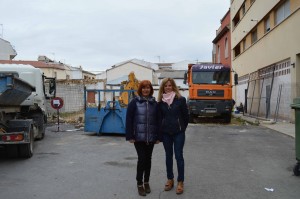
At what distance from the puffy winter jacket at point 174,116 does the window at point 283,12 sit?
607 inches

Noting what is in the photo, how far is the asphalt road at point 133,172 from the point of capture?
221 inches

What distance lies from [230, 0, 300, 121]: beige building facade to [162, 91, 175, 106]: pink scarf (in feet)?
42.4

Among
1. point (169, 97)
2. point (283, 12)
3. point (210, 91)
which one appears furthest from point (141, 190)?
point (283, 12)

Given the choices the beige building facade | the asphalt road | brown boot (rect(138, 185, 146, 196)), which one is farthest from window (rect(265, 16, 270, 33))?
brown boot (rect(138, 185, 146, 196))

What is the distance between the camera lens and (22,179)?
6.53m

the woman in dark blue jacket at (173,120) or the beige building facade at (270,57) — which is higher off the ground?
the beige building facade at (270,57)

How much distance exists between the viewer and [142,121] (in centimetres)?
550

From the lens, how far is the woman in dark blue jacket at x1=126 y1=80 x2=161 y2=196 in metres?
5.48

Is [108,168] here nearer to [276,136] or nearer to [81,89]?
[276,136]

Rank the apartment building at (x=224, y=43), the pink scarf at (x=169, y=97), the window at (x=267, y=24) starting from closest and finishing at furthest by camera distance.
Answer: the pink scarf at (x=169, y=97)
the window at (x=267, y=24)
the apartment building at (x=224, y=43)

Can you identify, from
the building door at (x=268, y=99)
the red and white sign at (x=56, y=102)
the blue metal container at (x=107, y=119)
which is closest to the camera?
the blue metal container at (x=107, y=119)

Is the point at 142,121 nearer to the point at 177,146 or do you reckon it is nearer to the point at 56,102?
the point at 177,146

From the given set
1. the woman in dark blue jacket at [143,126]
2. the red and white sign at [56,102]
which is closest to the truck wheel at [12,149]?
the woman in dark blue jacket at [143,126]

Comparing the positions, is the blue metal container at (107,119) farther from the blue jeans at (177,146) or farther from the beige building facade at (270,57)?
the beige building facade at (270,57)
